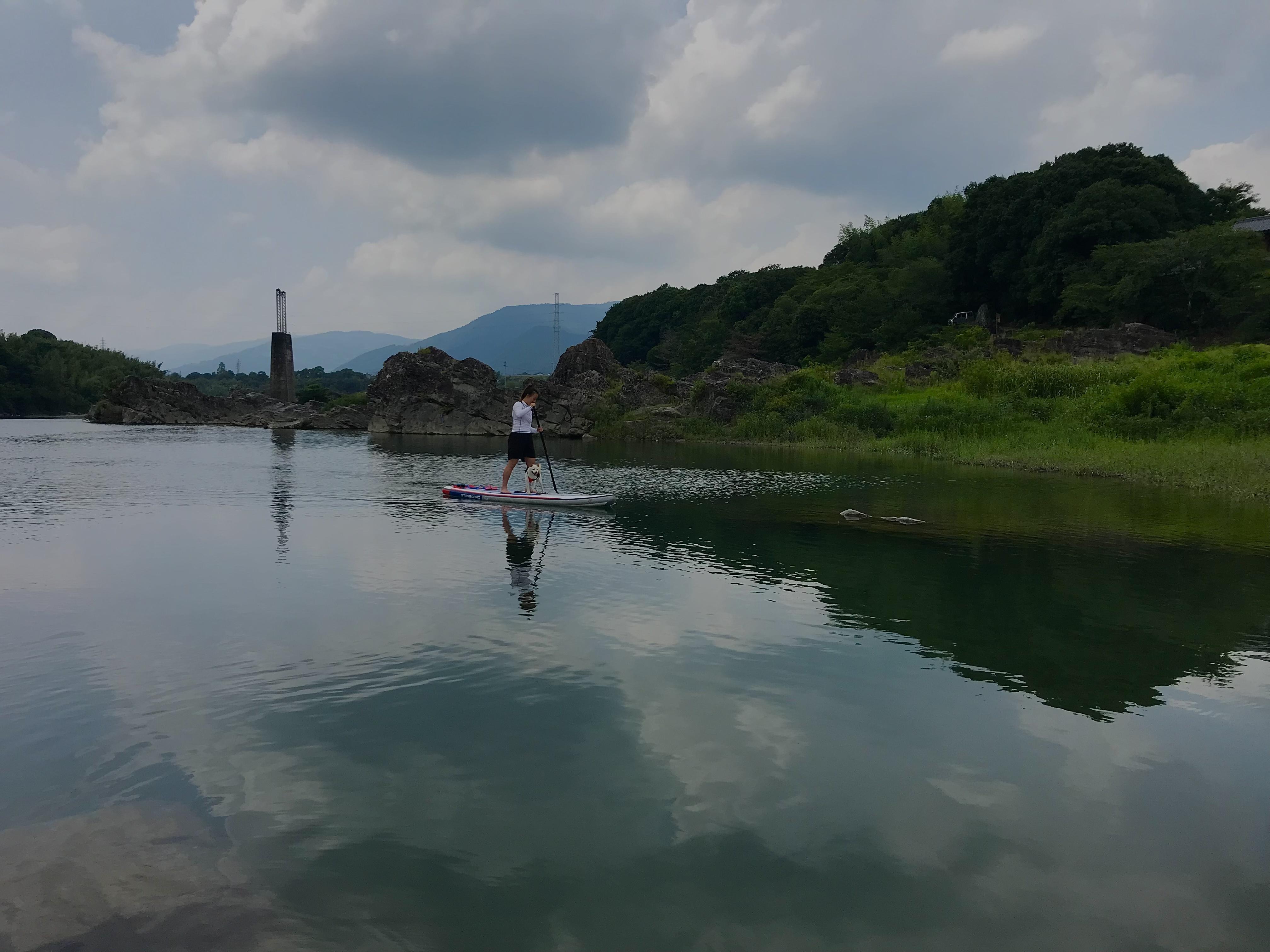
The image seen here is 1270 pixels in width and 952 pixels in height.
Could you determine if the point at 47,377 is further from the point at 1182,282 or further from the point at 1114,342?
the point at 1182,282

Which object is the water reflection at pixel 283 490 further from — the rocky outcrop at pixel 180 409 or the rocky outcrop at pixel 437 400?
the rocky outcrop at pixel 180 409

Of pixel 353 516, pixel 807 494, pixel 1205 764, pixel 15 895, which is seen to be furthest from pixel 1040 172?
pixel 15 895

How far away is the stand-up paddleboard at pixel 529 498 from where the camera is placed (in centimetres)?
1920

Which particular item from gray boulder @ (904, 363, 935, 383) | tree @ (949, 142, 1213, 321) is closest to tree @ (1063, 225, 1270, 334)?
tree @ (949, 142, 1213, 321)

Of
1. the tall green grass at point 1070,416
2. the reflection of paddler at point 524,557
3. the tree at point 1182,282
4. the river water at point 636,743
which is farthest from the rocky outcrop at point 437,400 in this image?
the river water at point 636,743

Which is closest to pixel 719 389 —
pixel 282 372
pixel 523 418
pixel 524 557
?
pixel 523 418

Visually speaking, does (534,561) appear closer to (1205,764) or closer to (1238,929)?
(1205,764)

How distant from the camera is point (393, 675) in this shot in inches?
309

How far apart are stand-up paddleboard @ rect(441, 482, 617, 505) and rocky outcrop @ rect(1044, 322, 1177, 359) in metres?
36.6

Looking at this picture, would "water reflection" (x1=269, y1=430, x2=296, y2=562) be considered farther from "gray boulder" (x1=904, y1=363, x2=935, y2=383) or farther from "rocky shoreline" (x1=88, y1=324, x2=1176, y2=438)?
"gray boulder" (x1=904, y1=363, x2=935, y2=383)

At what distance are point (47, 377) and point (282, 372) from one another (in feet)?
109

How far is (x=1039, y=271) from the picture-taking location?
61594 millimetres

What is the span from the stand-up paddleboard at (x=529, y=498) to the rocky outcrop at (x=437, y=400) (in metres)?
37.8

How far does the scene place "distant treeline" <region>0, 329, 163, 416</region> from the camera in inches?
3829
